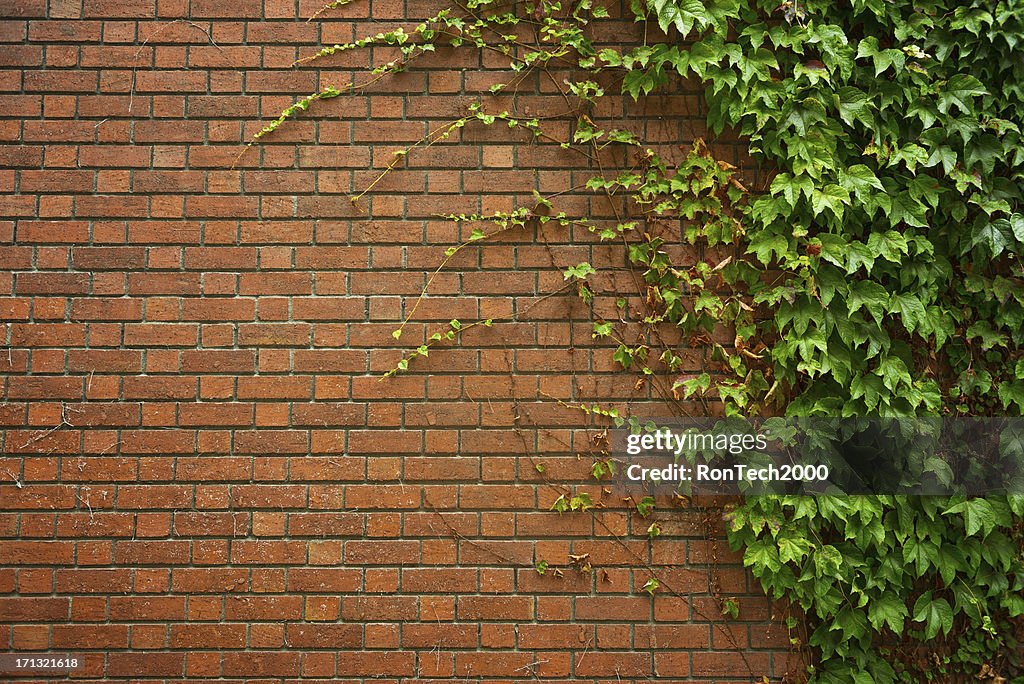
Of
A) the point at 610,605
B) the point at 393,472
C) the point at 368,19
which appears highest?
the point at 368,19

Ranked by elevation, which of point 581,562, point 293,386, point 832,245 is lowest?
point 581,562

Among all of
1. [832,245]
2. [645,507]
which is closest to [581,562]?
[645,507]

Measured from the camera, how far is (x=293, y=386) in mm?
2418

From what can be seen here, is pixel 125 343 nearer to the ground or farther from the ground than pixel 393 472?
farther from the ground

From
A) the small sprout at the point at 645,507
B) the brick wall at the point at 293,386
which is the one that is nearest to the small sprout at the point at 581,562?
the brick wall at the point at 293,386

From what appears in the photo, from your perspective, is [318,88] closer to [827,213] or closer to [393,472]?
[393,472]

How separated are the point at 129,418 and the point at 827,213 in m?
2.50

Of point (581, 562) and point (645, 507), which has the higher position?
point (645, 507)

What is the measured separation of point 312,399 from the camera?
242 centimetres

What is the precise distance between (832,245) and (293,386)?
74.9 inches

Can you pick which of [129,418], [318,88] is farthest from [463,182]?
[129,418]

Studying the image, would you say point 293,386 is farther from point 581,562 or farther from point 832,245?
point 832,245

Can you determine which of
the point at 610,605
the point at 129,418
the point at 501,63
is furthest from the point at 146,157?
the point at 610,605

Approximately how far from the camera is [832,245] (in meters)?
2.37
